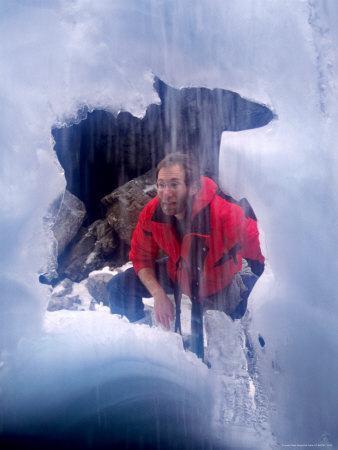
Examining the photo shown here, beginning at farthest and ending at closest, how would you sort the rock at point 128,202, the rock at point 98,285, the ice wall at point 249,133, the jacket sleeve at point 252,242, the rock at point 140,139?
the rock at point 128,202 < the rock at point 98,285 < the rock at point 140,139 < the jacket sleeve at point 252,242 < the ice wall at point 249,133

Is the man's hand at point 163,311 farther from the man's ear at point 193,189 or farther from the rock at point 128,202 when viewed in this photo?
the rock at point 128,202

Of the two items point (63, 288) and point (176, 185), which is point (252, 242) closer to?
point (176, 185)

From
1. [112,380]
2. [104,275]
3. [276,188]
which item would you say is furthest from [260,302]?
[104,275]

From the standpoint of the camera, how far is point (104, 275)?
88.3 inches

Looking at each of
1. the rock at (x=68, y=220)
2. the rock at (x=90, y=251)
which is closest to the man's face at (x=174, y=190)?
the rock at (x=90, y=251)

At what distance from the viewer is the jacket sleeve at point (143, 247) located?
153 centimetres

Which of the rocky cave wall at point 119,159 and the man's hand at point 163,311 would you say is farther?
the rocky cave wall at point 119,159

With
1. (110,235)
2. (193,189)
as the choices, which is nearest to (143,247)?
(193,189)

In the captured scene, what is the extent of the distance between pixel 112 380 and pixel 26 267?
0.63 metres

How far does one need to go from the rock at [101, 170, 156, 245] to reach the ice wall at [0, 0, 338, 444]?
→ 0.89 metres

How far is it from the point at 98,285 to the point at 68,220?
0.63m

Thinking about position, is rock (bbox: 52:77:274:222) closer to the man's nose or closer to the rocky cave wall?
the rocky cave wall

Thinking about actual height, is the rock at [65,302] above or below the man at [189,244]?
below

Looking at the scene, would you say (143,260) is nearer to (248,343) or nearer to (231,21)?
(248,343)
